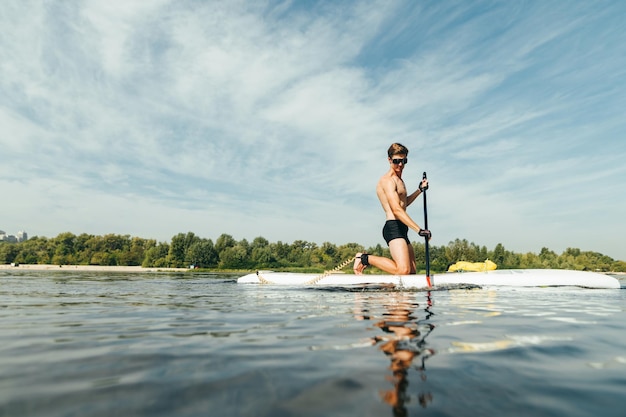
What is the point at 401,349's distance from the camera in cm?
266

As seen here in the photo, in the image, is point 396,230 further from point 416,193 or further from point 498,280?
point 498,280

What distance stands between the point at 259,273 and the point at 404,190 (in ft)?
18.0

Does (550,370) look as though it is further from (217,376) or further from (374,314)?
(374,314)

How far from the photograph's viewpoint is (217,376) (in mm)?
2059

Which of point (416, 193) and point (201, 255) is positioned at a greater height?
point (201, 255)

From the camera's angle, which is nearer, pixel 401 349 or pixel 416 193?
pixel 401 349

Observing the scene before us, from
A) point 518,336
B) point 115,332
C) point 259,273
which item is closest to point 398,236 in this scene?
point 259,273

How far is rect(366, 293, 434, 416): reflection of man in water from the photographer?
1.70 m

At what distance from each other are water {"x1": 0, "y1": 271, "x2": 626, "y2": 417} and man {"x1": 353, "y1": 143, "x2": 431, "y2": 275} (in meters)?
5.62

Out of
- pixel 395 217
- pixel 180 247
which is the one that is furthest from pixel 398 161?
pixel 180 247

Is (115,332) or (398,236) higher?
(398,236)

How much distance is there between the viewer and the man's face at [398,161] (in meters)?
10.2

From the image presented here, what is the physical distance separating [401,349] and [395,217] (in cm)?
753

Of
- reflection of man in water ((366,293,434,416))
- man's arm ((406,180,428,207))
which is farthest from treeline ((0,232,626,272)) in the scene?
reflection of man in water ((366,293,434,416))
